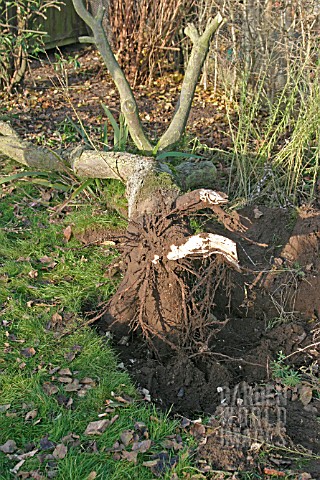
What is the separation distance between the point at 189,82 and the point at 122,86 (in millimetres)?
580

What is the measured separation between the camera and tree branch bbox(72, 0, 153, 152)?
5.35 meters

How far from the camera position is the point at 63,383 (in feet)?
11.5

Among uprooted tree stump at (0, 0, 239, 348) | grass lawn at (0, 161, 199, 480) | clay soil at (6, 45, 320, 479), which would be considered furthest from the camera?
uprooted tree stump at (0, 0, 239, 348)

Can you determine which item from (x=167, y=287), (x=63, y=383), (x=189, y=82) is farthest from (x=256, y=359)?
(x=189, y=82)

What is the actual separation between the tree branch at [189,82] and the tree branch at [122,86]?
0.18 metres

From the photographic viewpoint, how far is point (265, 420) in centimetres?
322

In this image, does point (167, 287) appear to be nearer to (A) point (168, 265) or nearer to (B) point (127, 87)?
(A) point (168, 265)

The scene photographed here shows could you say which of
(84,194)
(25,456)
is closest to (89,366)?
(25,456)

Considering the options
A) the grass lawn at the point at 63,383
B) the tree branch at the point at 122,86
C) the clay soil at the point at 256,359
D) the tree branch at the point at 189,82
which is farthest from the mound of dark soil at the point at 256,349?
the tree branch at the point at 122,86

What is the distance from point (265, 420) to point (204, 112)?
4.48m

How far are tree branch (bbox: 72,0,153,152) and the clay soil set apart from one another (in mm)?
1071

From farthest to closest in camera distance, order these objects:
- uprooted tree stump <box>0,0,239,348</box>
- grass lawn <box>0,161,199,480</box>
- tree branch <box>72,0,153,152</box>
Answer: tree branch <box>72,0,153,152</box>, uprooted tree stump <box>0,0,239,348</box>, grass lawn <box>0,161,199,480</box>

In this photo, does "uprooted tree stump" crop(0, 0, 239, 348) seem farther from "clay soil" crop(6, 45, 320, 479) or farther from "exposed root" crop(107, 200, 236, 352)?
"clay soil" crop(6, 45, 320, 479)

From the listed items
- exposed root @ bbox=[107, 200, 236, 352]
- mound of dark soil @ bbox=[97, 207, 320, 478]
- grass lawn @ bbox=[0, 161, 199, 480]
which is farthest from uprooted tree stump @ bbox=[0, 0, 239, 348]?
grass lawn @ bbox=[0, 161, 199, 480]
